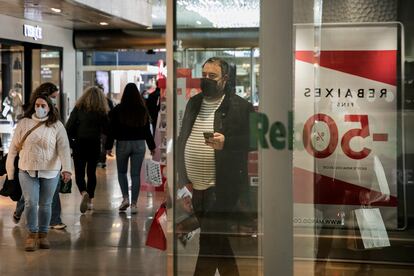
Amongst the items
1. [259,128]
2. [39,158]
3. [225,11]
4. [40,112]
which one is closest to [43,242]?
[39,158]

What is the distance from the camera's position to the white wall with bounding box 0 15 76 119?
13.3 meters

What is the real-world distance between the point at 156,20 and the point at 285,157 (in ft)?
46.7

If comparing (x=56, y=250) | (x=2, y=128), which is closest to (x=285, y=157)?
(x=56, y=250)

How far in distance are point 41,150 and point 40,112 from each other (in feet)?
1.30

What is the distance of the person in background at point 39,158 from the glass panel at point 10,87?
7.26 m

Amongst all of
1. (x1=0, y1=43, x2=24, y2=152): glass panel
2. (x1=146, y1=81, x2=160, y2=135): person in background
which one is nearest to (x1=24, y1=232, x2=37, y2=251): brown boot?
(x1=146, y1=81, x2=160, y2=135): person in background

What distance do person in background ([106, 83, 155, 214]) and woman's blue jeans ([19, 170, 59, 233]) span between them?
6.68 feet

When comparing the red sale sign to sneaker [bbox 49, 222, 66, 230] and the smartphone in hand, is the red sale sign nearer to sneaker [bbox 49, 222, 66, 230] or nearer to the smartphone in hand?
the smartphone in hand

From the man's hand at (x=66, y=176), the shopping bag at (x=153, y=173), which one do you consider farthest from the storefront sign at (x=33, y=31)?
the man's hand at (x=66, y=176)

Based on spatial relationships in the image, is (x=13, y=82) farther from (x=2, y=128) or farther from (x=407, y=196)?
(x=407, y=196)

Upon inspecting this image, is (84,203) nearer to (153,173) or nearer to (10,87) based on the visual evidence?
(153,173)

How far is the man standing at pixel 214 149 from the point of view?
3.20m

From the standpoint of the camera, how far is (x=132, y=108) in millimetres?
8555

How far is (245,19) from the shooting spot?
10.1ft
